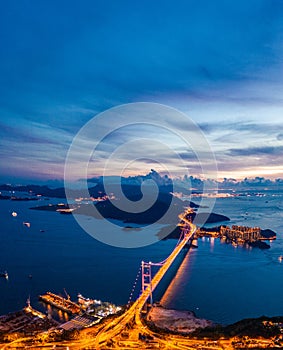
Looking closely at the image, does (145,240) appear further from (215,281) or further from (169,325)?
(169,325)

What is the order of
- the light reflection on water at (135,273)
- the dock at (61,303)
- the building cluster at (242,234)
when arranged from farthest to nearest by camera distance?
the building cluster at (242,234), the light reflection on water at (135,273), the dock at (61,303)

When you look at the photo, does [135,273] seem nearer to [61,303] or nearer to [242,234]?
[61,303]

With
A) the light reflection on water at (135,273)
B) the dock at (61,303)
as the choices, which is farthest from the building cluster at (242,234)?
the dock at (61,303)

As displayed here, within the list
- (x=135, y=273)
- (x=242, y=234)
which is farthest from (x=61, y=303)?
(x=242, y=234)

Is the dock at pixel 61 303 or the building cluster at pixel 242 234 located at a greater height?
the building cluster at pixel 242 234

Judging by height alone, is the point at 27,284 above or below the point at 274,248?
below

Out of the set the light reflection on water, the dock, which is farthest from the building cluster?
the dock

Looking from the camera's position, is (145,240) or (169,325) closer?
(169,325)

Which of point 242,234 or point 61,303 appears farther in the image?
point 242,234

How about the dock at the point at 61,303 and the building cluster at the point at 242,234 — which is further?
the building cluster at the point at 242,234

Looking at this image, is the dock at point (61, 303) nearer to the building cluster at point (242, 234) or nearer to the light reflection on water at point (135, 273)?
the light reflection on water at point (135, 273)

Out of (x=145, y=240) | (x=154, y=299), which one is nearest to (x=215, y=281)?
(x=154, y=299)
